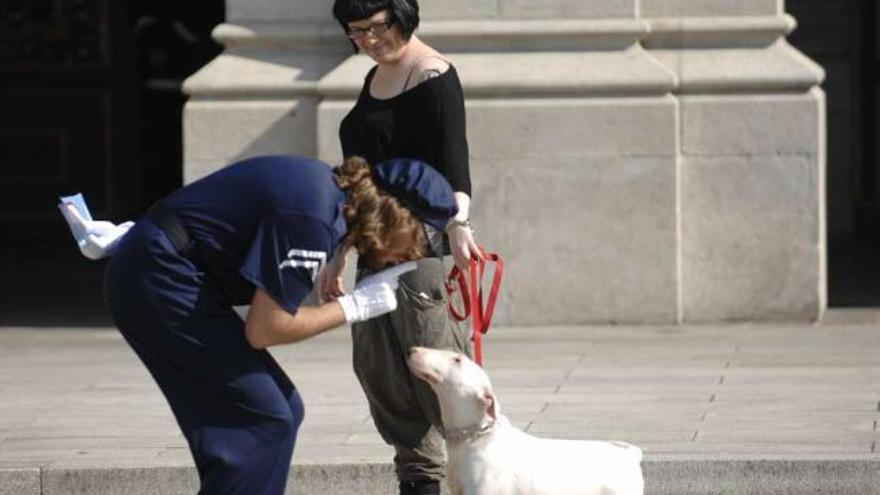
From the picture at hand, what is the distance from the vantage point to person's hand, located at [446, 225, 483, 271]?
21.7ft

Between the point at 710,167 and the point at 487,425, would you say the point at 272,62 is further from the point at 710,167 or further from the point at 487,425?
the point at 487,425

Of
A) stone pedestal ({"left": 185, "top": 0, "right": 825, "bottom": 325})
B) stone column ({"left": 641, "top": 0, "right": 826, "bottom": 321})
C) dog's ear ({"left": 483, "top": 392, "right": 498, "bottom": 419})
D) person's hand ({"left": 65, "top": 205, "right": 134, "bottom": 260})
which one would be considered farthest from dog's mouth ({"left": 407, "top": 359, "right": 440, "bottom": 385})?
stone column ({"left": 641, "top": 0, "right": 826, "bottom": 321})

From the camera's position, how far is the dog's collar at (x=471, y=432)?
6070mm

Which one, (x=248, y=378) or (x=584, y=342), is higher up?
(x=248, y=378)

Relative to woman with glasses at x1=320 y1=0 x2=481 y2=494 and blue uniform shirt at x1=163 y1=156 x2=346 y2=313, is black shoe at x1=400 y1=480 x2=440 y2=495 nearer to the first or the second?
woman with glasses at x1=320 y1=0 x2=481 y2=494

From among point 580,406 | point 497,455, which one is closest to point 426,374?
point 497,455

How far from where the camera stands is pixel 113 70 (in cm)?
1739

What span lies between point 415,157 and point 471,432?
1031mm

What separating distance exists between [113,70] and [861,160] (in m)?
5.90

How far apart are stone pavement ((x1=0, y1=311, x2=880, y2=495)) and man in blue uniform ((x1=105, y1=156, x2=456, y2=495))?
2325 mm

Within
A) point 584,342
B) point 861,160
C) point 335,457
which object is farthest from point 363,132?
point 861,160

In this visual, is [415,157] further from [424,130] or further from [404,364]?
[404,364]

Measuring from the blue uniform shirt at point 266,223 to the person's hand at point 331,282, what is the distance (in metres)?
0.55

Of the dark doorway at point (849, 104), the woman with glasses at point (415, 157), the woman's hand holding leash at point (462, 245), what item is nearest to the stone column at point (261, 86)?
the woman with glasses at point (415, 157)
